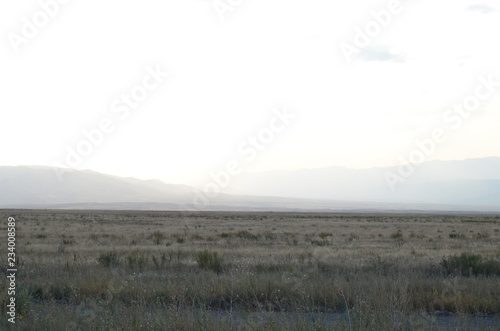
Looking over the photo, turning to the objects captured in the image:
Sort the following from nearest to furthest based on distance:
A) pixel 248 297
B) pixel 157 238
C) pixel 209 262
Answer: pixel 248 297 → pixel 209 262 → pixel 157 238

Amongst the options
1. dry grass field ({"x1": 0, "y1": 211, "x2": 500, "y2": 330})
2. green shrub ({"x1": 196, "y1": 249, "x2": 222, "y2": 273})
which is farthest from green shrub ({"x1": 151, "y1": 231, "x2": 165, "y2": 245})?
green shrub ({"x1": 196, "y1": 249, "x2": 222, "y2": 273})

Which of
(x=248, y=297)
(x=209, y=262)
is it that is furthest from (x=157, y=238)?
(x=248, y=297)

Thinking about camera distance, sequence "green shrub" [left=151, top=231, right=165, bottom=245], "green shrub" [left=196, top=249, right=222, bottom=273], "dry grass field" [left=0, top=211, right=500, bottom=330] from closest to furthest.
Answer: "dry grass field" [left=0, top=211, right=500, bottom=330]
"green shrub" [left=196, top=249, right=222, bottom=273]
"green shrub" [left=151, top=231, right=165, bottom=245]

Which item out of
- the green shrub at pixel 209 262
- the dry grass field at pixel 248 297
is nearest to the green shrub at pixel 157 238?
the dry grass field at pixel 248 297

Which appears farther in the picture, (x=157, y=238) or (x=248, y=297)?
(x=157, y=238)

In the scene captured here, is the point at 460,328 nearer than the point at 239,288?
Yes

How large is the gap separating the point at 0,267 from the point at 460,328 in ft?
39.5

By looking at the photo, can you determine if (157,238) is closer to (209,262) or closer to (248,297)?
(209,262)

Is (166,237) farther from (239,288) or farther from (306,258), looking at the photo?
(239,288)

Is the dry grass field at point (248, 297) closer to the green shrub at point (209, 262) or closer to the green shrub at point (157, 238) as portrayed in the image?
the green shrub at point (209, 262)

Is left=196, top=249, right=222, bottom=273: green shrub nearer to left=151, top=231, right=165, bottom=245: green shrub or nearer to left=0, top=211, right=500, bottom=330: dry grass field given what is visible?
left=0, top=211, right=500, bottom=330: dry grass field

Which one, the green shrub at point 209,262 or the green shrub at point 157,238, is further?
the green shrub at point 157,238

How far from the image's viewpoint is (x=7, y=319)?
6.87 m

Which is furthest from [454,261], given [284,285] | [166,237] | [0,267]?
[166,237]
